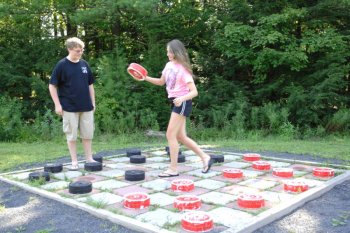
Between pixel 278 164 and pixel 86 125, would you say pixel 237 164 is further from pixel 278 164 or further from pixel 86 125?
pixel 86 125

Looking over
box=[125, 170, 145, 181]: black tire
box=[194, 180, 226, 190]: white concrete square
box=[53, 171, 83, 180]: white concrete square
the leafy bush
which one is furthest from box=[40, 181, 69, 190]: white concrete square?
the leafy bush

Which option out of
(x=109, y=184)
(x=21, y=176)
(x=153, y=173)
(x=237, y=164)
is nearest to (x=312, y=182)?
(x=237, y=164)

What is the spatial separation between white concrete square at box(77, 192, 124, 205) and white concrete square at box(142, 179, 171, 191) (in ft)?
1.78

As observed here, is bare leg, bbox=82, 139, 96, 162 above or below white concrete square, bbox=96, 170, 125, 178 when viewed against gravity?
above

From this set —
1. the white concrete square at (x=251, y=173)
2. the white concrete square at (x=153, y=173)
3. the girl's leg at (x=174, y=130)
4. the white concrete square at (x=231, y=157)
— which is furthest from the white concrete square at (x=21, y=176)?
the white concrete square at (x=231, y=157)

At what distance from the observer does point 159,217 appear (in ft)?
12.8

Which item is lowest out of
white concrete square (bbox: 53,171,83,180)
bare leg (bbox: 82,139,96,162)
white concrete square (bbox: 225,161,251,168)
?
white concrete square (bbox: 53,171,83,180)

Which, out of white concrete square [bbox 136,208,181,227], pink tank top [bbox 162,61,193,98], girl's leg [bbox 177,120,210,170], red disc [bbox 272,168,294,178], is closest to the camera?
white concrete square [bbox 136,208,181,227]

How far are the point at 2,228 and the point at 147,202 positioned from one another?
4.67 ft

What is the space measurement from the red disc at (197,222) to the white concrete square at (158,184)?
1313 mm

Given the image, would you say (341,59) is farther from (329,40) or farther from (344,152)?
(344,152)

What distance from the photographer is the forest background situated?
12375mm

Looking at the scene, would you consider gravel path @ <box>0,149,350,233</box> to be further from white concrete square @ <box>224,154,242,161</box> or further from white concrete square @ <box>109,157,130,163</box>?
white concrete square @ <box>224,154,242,161</box>

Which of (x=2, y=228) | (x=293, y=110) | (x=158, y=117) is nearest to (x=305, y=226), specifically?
(x=2, y=228)
